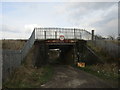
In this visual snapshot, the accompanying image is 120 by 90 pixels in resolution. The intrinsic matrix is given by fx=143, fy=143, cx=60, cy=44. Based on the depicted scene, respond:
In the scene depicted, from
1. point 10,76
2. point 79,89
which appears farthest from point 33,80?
point 79,89

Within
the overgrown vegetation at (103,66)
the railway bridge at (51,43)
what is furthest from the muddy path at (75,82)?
the railway bridge at (51,43)

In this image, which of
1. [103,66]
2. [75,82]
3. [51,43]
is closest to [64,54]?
[51,43]

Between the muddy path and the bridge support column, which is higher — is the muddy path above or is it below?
below

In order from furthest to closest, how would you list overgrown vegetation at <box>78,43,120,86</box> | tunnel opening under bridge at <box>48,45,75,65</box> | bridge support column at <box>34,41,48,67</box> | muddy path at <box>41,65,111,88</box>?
tunnel opening under bridge at <box>48,45,75,65</box> → bridge support column at <box>34,41,48,67</box> → overgrown vegetation at <box>78,43,120,86</box> → muddy path at <box>41,65,111,88</box>

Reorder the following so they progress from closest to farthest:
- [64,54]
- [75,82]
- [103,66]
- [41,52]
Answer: [75,82], [103,66], [41,52], [64,54]

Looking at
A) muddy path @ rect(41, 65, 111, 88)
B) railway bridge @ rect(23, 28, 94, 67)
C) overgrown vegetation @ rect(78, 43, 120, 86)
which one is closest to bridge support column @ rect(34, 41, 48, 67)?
railway bridge @ rect(23, 28, 94, 67)

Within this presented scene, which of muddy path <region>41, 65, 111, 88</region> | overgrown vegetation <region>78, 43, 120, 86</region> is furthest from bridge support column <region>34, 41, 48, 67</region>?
muddy path <region>41, 65, 111, 88</region>

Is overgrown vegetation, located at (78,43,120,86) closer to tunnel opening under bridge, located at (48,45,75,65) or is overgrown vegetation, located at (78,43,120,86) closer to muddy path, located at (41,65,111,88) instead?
muddy path, located at (41,65,111,88)

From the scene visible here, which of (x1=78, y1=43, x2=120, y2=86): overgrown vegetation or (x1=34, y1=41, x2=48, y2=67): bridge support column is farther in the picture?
(x1=34, y1=41, x2=48, y2=67): bridge support column

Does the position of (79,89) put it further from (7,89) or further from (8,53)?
(8,53)

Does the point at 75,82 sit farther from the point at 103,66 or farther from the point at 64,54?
the point at 64,54

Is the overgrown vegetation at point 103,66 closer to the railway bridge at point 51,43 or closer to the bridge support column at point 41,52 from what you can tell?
the railway bridge at point 51,43

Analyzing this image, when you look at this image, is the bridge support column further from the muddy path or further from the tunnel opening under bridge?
the muddy path

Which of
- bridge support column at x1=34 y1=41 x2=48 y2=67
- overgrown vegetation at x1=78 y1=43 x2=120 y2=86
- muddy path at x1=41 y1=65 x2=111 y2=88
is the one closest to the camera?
muddy path at x1=41 y1=65 x2=111 y2=88
